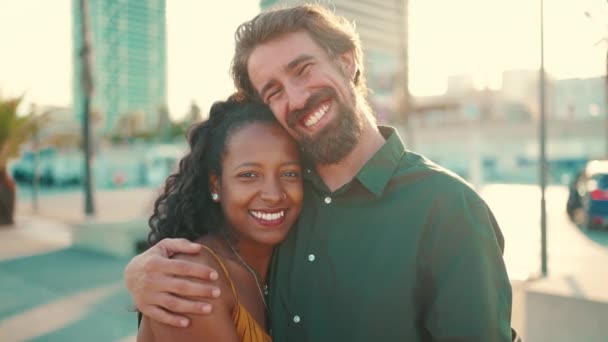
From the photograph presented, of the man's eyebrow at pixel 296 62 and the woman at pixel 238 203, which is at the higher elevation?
the man's eyebrow at pixel 296 62

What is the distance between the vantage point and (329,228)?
2.01 metres

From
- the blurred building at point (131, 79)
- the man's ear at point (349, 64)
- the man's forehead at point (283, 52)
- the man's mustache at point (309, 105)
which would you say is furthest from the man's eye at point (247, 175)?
the blurred building at point (131, 79)

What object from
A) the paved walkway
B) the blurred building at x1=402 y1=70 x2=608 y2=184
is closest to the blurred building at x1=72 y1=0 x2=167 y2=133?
the blurred building at x1=402 y1=70 x2=608 y2=184

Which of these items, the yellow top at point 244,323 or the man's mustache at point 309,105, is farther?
the man's mustache at point 309,105

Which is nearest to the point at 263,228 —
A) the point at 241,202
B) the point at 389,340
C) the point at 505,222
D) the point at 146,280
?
the point at 241,202

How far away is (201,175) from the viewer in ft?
7.88

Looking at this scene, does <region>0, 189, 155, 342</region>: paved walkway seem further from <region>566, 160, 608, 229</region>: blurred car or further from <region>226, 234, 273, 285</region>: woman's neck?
<region>566, 160, 608, 229</region>: blurred car

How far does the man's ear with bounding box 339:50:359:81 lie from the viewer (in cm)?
236

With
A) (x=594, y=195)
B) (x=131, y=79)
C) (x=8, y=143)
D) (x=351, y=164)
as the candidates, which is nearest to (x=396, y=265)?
(x=351, y=164)

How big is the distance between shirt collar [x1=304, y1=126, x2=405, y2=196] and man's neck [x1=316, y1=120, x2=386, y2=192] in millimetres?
41

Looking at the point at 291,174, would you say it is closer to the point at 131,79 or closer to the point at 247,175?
the point at 247,175

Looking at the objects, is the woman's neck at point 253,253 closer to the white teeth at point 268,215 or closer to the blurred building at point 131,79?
the white teeth at point 268,215

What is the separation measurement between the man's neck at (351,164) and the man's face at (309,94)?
57mm

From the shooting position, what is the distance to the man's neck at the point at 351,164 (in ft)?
7.10
